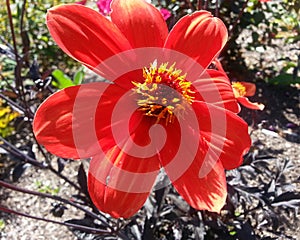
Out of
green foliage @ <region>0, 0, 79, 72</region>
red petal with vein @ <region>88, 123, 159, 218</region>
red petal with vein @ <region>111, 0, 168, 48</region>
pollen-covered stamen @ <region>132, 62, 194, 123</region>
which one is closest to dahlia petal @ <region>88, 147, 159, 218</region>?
red petal with vein @ <region>88, 123, 159, 218</region>

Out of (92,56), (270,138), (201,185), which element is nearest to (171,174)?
(201,185)

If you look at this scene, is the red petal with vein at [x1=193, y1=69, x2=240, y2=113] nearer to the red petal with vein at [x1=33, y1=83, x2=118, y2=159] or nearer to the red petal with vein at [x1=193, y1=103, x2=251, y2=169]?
the red petal with vein at [x1=193, y1=103, x2=251, y2=169]

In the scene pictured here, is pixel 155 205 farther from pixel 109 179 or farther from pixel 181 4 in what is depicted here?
pixel 181 4

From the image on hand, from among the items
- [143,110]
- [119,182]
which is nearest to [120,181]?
[119,182]

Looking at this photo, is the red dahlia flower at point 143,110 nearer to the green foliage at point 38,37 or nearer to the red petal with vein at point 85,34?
the red petal with vein at point 85,34

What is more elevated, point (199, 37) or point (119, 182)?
point (199, 37)

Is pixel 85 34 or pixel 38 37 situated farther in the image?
pixel 38 37

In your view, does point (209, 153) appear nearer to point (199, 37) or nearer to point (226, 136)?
point (226, 136)
